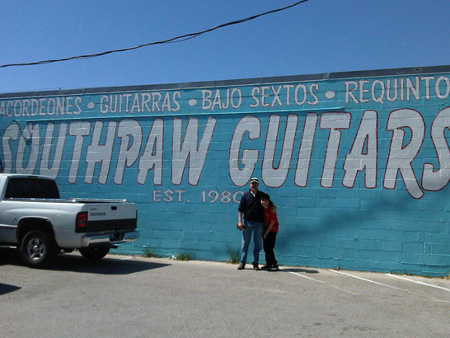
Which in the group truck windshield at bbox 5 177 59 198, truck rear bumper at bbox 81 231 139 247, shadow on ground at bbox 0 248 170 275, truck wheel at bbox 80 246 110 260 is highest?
truck windshield at bbox 5 177 59 198

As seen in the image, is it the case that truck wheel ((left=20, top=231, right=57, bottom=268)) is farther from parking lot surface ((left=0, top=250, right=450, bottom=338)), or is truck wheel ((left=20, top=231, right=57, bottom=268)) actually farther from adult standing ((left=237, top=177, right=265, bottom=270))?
adult standing ((left=237, top=177, right=265, bottom=270))

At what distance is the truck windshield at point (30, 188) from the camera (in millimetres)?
9852

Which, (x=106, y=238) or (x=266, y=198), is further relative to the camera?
(x=266, y=198)

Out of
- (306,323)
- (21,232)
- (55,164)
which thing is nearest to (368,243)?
(306,323)

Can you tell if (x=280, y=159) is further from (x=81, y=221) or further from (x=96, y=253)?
(x=96, y=253)

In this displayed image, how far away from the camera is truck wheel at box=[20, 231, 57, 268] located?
9078 mm

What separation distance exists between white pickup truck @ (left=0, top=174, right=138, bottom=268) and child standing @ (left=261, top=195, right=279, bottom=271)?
109 inches

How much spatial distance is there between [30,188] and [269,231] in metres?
5.29

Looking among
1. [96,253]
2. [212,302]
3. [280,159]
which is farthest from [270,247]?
[96,253]

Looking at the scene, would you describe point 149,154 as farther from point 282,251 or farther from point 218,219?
point 282,251

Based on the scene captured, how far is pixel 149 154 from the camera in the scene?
463 inches

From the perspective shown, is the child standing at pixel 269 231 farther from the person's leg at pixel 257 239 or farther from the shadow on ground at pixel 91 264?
the shadow on ground at pixel 91 264

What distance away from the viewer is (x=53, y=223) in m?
8.95

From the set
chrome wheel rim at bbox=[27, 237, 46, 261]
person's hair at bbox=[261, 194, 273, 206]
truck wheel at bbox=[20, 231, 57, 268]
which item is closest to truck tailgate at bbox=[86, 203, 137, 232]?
truck wheel at bbox=[20, 231, 57, 268]
